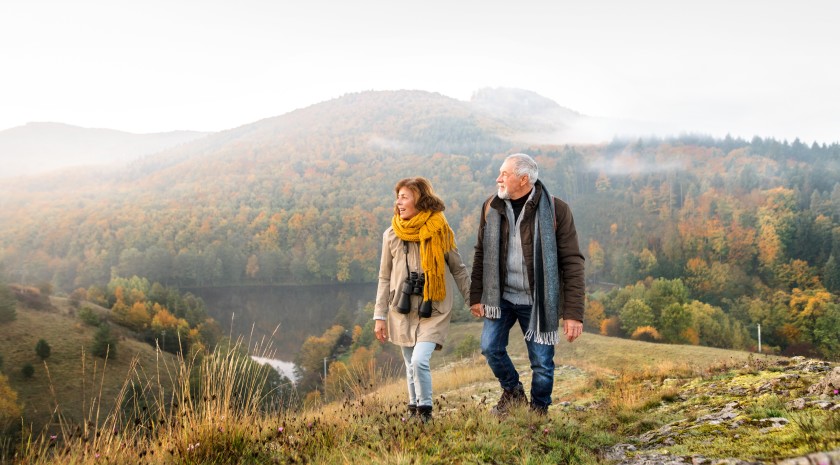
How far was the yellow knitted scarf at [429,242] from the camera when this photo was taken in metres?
4.06

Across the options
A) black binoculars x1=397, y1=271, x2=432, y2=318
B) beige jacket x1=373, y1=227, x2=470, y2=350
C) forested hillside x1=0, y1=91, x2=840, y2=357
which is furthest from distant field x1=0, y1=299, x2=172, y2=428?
forested hillside x1=0, y1=91, x2=840, y2=357

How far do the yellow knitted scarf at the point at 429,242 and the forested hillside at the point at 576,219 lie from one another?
6472 cm

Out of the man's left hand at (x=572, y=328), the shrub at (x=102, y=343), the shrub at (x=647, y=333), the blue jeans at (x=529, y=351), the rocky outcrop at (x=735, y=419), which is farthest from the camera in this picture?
the shrub at (x=647, y=333)

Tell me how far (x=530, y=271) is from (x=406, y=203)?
117 cm

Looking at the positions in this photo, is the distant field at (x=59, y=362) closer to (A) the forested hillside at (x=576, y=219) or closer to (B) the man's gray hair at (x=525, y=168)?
(B) the man's gray hair at (x=525, y=168)

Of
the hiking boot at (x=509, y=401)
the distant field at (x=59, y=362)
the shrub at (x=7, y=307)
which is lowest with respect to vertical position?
the distant field at (x=59, y=362)

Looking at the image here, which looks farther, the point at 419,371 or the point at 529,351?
the point at 529,351

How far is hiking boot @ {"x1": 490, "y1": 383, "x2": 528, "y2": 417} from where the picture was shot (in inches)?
167

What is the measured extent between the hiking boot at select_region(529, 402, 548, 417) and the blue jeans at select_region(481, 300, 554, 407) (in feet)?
0.06

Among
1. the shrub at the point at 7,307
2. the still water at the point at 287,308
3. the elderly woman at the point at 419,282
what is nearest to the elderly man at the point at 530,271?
the elderly woman at the point at 419,282

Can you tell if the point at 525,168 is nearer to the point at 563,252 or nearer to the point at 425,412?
the point at 563,252

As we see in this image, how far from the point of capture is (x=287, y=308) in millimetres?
101688

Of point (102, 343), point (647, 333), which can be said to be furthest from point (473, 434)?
point (647, 333)

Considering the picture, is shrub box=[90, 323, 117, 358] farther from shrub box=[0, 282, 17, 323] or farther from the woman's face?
the woman's face
